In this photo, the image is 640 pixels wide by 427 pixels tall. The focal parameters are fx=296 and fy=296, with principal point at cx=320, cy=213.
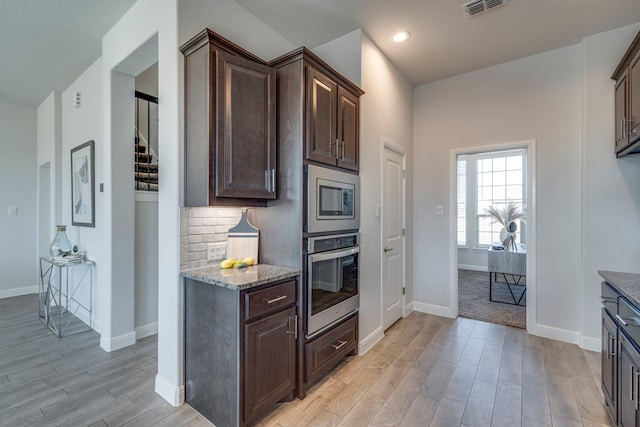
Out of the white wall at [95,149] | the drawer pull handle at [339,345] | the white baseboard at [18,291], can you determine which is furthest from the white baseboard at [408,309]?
the white baseboard at [18,291]

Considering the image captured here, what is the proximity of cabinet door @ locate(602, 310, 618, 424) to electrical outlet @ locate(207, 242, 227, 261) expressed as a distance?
2.46m

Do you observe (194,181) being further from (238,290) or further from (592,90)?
(592,90)

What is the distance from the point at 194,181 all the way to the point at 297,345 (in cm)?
131

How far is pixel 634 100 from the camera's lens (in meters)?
2.28

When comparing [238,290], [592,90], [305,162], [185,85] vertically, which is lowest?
[238,290]

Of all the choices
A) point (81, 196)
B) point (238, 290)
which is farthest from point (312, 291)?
point (81, 196)

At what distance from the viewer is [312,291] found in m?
2.13

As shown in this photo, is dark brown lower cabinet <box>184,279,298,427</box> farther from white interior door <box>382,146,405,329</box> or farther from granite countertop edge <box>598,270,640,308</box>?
granite countertop edge <box>598,270,640,308</box>

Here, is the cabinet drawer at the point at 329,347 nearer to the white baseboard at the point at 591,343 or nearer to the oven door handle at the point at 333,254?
the oven door handle at the point at 333,254

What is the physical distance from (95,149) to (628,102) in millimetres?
5021

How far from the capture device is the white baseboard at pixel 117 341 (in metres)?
2.79

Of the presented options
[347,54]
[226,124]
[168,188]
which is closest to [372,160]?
[347,54]

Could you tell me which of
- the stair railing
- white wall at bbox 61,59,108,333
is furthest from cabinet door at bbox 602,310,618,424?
the stair railing

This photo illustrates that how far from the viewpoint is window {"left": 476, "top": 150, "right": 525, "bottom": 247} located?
6.19 meters
